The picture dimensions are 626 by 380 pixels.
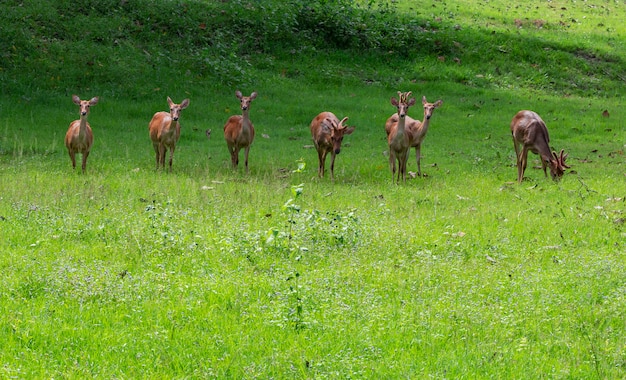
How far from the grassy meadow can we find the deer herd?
53 centimetres

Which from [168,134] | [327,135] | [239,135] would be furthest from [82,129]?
[327,135]

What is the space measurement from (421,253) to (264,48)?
20.2m

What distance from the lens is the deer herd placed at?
53.3 feet

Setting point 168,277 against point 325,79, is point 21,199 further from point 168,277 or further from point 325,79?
point 325,79

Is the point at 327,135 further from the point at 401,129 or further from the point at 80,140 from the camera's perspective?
the point at 80,140

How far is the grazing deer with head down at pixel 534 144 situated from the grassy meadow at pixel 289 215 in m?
0.55

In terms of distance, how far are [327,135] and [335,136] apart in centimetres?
59

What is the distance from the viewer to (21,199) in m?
11.6

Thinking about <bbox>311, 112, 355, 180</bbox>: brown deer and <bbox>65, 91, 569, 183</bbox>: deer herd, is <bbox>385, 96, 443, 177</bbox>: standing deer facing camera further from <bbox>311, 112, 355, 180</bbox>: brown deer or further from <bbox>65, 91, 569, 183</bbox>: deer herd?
<bbox>311, 112, 355, 180</bbox>: brown deer

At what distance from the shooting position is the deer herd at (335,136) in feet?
53.3

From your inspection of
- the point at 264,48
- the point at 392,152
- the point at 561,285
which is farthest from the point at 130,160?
the point at 264,48

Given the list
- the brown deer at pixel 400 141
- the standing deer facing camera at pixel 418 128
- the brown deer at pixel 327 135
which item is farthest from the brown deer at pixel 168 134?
the standing deer facing camera at pixel 418 128

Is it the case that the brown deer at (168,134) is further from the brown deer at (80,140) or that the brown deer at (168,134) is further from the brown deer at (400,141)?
the brown deer at (400,141)

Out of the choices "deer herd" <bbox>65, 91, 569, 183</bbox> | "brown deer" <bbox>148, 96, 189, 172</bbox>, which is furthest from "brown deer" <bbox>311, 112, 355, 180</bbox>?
"brown deer" <bbox>148, 96, 189, 172</bbox>
